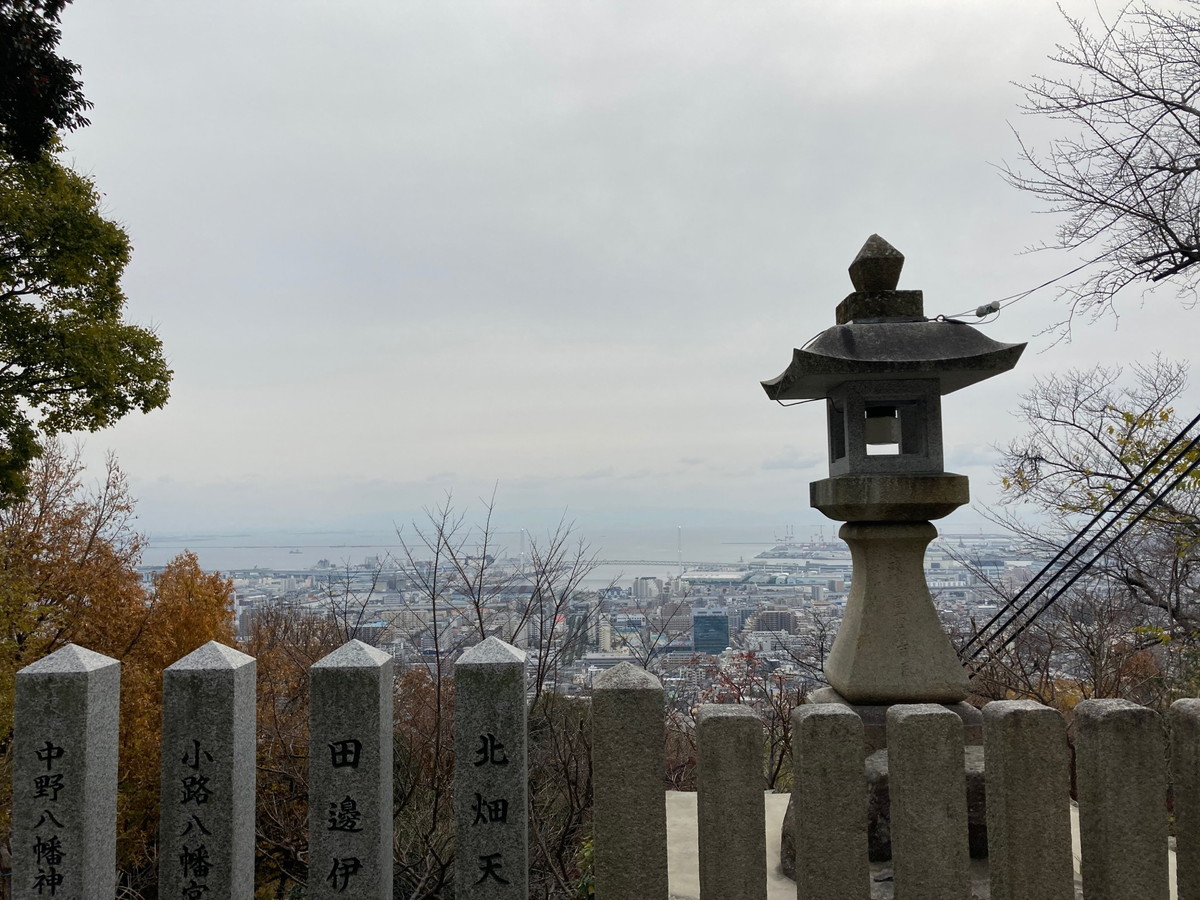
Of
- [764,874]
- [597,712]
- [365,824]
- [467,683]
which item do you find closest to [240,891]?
[365,824]

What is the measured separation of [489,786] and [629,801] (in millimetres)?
528

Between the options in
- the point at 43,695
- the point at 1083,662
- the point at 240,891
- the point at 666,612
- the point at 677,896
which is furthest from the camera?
the point at 1083,662

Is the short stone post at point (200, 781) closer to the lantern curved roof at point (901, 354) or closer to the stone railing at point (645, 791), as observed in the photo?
the stone railing at point (645, 791)

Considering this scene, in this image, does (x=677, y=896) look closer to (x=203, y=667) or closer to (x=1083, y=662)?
(x=203, y=667)

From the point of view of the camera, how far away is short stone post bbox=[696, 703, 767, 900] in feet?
8.91

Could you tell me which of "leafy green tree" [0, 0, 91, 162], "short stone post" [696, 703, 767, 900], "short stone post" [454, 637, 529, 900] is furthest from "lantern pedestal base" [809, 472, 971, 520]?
"leafy green tree" [0, 0, 91, 162]

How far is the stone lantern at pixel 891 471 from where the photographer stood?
3871 millimetres

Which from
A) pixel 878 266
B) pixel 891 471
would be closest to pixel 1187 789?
pixel 891 471

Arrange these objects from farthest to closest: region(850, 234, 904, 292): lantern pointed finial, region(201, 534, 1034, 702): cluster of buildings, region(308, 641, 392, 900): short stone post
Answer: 1. region(201, 534, 1034, 702): cluster of buildings
2. region(850, 234, 904, 292): lantern pointed finial
3. region(308, 641, 392, 900): short stone post

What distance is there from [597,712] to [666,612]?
614 centimetres

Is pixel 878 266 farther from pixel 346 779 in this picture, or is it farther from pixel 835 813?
pixel 346 779

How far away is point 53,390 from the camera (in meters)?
8.98

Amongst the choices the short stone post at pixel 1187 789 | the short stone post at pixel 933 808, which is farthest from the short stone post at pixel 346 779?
the short stone post at pixel 1187 789

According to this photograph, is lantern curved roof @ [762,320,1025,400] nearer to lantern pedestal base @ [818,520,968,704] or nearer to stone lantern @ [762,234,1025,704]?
stone lantern @ [762,234,1025,704]
